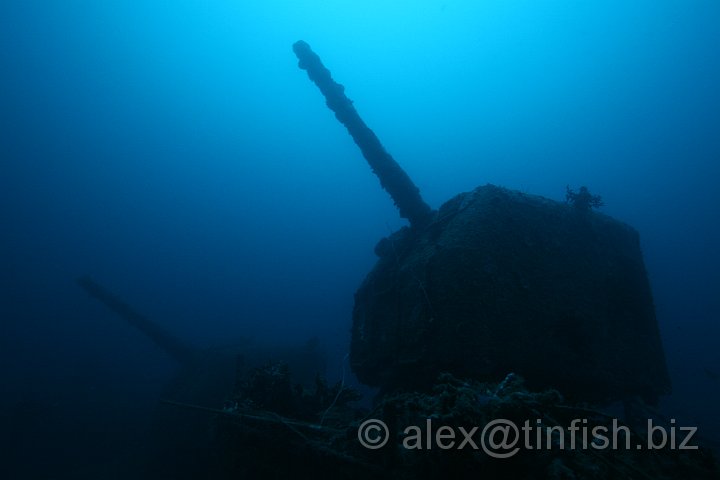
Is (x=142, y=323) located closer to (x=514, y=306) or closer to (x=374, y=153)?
(x=374, y=153)

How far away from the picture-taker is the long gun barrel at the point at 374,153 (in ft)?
23.0

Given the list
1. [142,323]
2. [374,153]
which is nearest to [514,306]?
[374,153]

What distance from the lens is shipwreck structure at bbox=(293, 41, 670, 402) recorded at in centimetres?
432

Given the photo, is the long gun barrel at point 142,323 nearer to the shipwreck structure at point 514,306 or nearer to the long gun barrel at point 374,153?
the long gun barrel at point 374,153

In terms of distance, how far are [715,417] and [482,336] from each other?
90.0ft

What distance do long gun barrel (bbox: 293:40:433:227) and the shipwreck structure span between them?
762 mm

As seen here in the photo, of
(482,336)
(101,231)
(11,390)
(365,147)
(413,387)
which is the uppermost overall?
(101,231)

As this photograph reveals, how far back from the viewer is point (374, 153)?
A: 299 inches

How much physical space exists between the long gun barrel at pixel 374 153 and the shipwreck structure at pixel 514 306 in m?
0.76

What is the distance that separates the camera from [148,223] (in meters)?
130

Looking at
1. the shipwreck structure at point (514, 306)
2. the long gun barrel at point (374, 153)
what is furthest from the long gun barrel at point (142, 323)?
the shipwreck structure at point (514, 306)

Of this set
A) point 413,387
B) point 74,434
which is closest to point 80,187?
point 74,434

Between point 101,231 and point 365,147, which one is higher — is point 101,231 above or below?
above

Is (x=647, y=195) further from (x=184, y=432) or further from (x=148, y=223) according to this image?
(x=148, y=223)
